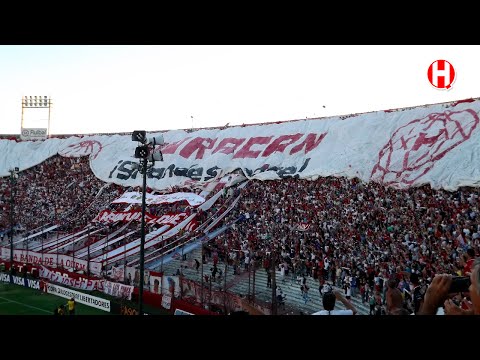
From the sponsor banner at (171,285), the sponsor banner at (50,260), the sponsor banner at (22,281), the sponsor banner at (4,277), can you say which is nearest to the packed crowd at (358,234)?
the sponsor banner at (171,285)

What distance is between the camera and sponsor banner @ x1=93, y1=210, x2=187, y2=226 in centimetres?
2308

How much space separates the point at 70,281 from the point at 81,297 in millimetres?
2726

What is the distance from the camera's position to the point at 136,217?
24.7 meters

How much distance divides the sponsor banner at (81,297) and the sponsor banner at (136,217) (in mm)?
5391

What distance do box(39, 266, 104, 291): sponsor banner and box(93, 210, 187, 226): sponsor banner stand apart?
4.20 meters

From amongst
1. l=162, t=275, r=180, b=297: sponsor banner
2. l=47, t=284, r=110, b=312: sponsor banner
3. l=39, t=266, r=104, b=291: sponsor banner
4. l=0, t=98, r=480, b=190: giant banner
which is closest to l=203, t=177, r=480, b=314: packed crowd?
l=0, t=98, r=480, b=190: giant banner

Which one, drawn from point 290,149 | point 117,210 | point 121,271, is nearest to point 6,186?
point 117,210

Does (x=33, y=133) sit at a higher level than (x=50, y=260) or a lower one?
higher

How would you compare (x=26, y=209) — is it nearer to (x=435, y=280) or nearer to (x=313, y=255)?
(x=313, y=255)

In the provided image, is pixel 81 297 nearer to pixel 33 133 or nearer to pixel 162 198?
pixel 162 198

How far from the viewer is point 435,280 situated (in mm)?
2404

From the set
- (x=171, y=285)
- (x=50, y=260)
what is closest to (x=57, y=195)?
(x=50, y=260)
